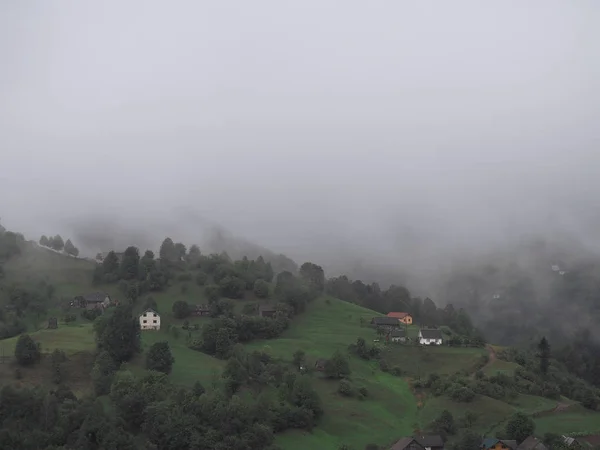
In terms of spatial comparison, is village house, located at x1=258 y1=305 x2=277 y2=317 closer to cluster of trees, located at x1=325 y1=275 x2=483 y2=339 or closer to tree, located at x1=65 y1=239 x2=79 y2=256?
cluster of trees, located at x1=325 y1=275 x2=483 y2=339

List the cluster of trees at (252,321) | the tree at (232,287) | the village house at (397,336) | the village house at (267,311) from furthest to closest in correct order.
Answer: the tree at (232,287) → the village house at (267,311) → the village house at (397,336) → the cluster of trees at (252,321)

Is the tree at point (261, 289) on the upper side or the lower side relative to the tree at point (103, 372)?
upper

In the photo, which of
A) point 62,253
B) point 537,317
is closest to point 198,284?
point 62,253

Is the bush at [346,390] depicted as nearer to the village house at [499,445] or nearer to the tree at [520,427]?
the village house at [499,445]

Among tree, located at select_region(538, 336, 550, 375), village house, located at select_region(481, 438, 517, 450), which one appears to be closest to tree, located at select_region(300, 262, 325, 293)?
tree, located at select_region(538, 336, 550, 375)

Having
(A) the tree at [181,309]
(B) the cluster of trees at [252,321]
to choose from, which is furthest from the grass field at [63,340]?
(A) the tree at [181,309]

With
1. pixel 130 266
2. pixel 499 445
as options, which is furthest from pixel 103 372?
pixel 130 266
